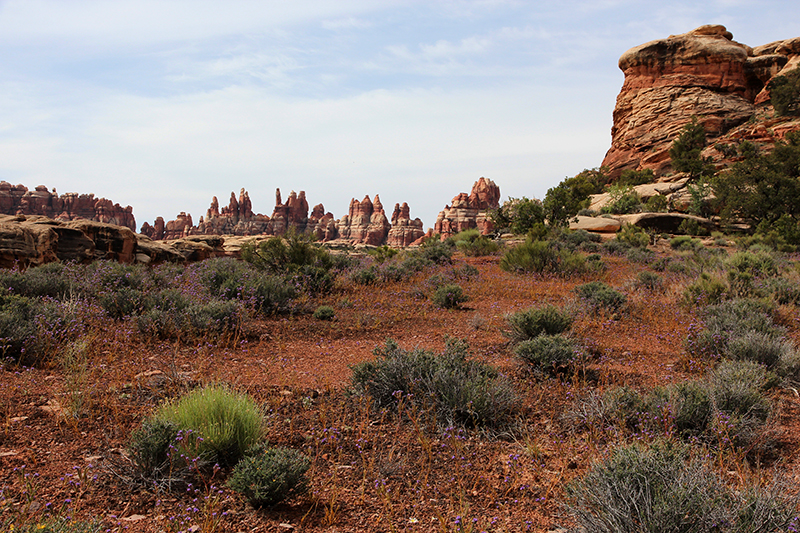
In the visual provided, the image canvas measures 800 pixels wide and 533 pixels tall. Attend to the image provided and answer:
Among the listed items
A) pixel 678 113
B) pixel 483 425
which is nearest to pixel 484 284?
pixel 483 425

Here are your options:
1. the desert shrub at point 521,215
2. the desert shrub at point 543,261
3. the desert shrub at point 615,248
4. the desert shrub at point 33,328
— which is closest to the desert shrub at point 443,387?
the desert shrub at point 33,328

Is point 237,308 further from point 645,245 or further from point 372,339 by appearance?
point 645,245

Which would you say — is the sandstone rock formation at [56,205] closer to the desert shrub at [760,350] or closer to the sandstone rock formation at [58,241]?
the sandstone rock formation at [58,241]

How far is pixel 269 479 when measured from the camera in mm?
2701

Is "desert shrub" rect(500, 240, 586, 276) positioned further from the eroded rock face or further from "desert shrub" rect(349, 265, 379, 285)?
the eroded rock face

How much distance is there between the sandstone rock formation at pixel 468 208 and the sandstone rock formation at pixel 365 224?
18109 mm

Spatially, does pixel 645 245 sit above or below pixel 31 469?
above

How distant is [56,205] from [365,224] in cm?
9042

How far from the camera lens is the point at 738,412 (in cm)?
374

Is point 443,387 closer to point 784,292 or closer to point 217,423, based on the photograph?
point 217,423

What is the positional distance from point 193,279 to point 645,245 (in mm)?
20435

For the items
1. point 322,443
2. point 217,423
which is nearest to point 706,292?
point 322,443

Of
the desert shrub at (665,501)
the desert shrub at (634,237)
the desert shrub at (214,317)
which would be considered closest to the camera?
the desert shrub at (665,501)

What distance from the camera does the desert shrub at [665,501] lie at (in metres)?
2.13
